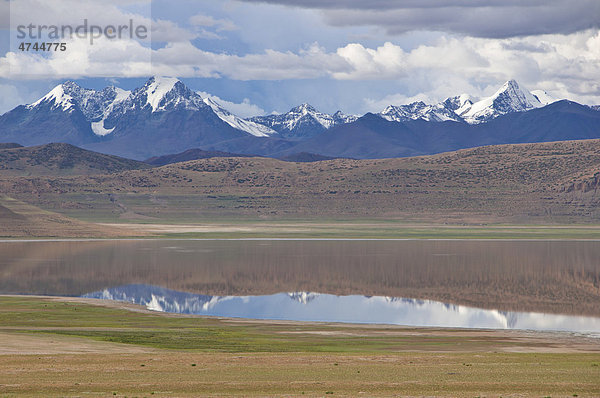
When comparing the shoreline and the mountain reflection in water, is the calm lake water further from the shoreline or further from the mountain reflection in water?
the shoreline

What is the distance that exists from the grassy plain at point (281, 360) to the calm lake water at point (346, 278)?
12.2m

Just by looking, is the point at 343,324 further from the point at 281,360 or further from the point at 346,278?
the point at 346,278

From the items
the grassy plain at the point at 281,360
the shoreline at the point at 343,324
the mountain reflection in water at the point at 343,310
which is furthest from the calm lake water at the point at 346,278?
the grassy plain at the point at 281,360

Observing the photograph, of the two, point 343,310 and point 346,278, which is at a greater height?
point 346,278

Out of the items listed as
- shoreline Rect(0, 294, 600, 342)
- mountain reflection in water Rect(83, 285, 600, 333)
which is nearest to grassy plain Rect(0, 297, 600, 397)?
shoreline Rect(0, 294, 600, 342)

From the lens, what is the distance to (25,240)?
16662 cm

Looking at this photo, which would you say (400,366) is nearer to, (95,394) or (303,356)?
(303,356)

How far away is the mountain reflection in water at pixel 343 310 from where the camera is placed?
65.2 meters

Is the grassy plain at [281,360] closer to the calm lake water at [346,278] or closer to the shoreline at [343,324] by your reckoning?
the shoreline at [343,324]

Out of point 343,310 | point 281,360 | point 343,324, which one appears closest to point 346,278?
point 343,310

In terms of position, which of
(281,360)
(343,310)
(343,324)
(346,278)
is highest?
(346,278)

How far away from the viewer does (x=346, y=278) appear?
96000mm

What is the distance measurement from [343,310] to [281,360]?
111 ft

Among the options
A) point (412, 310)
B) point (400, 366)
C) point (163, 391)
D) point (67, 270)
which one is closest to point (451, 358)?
point (400, 366)
